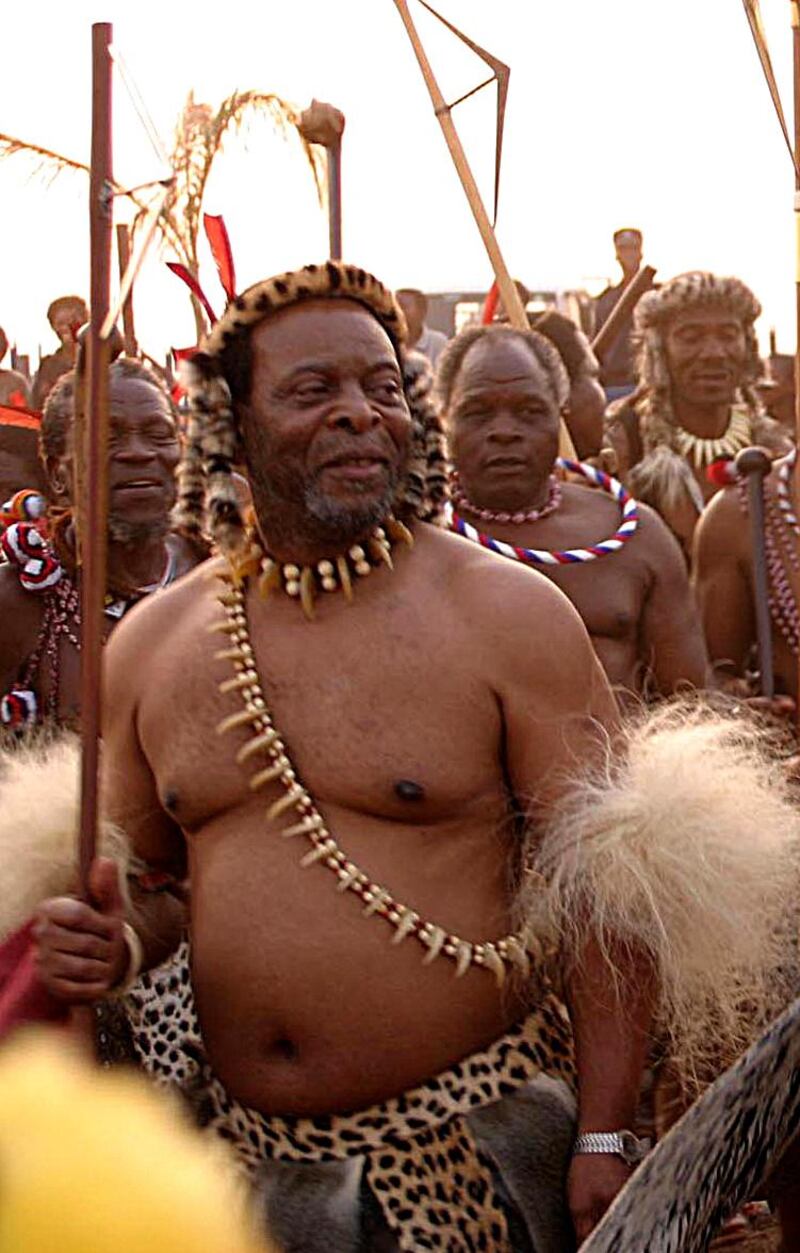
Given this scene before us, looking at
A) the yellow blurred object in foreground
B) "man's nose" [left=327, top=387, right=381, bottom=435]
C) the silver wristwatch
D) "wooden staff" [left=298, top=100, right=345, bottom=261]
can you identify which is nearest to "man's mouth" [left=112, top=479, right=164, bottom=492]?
"wooden staff" [left=298, top=100, right=345, bottom=261]

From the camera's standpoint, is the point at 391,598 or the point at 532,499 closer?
the point at 391,598

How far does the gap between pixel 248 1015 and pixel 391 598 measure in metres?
0.64

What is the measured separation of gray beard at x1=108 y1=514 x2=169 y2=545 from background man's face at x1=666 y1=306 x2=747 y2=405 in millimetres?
2604

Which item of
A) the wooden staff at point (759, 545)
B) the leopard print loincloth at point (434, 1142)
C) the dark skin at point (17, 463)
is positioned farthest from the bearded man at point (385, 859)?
the dark skin at point (17, 463)

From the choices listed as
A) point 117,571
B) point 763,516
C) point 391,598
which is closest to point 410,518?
point 391,598

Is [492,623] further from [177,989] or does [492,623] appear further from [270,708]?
[177,989]

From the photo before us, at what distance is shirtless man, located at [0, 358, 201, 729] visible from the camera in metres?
A: 4.29

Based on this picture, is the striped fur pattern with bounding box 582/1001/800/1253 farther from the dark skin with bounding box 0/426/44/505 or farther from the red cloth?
the dark skin with bounding box 0/426/44/505

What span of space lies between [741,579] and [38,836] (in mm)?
2751

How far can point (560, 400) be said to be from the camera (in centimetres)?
473

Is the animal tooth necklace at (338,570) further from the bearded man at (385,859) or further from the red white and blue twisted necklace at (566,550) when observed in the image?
the red white and blue twisted necklace at (566,550)

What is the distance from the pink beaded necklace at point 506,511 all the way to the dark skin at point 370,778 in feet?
5.96

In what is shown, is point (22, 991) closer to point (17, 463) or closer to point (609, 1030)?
point (609, 1030)

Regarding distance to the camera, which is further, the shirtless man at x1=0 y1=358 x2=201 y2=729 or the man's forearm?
the shirtless man at x1=0 y1=358 x2=201 y2=729
